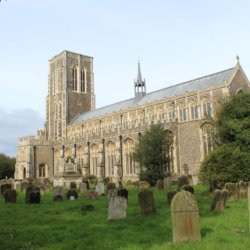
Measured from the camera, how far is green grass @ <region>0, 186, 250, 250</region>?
24.0 feet

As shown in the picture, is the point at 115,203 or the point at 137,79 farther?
the point at 137,79

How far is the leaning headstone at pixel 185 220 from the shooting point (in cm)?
729

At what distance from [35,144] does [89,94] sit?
47.5 ft

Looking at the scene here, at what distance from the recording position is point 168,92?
4138cm

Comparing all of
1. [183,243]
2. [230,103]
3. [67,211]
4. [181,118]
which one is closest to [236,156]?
[230,103]

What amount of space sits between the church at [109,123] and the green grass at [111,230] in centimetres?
1586

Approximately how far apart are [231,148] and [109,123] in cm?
2854

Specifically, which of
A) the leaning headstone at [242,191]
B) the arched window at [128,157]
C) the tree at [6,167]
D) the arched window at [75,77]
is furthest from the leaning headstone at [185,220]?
the tree at [6,167]

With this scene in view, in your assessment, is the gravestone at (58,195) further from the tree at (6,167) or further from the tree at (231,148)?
the tree at (6,167)

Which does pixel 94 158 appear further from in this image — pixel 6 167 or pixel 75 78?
pixel 6 167

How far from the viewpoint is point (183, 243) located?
7129 millimetres

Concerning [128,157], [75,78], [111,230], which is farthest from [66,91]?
[111,230]

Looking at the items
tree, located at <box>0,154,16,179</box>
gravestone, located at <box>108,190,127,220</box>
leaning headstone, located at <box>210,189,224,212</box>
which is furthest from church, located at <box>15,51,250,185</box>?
gravestone, located at <box>108,190,127,220</box>

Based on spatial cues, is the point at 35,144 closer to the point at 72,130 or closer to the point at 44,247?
the point at 72,130
